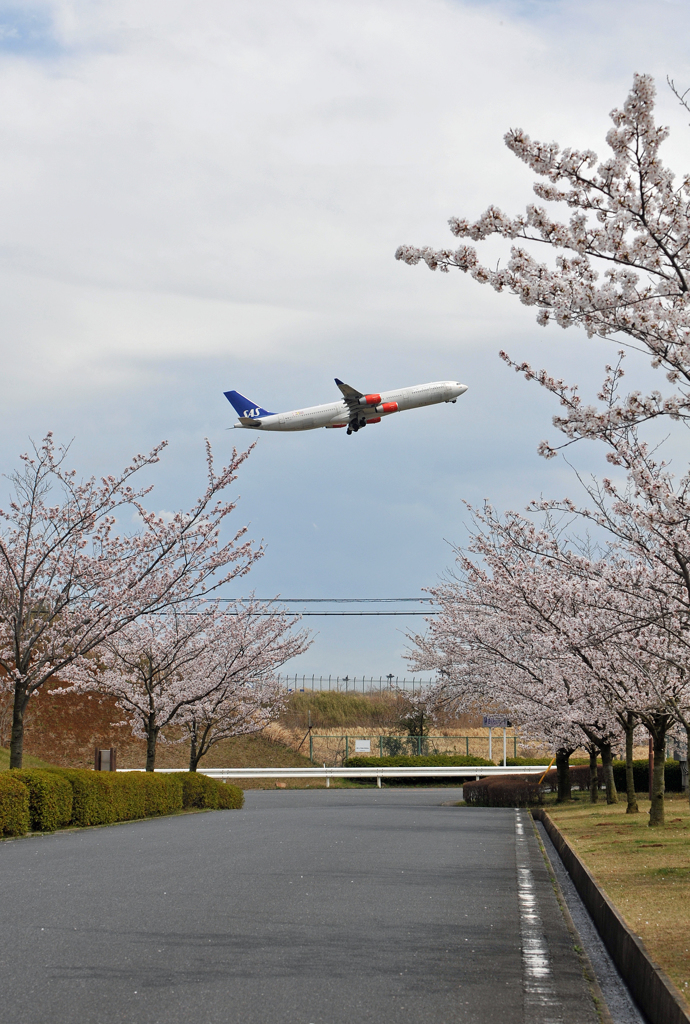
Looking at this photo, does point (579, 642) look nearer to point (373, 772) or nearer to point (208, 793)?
point (208, 793)

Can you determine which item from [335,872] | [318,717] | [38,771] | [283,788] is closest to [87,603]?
[38,771]

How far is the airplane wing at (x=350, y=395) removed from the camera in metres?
38.3

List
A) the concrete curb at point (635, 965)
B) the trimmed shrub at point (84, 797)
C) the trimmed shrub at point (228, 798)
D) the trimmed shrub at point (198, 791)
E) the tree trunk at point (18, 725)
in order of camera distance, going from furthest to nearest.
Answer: the trimmed shrub at point (228, 798), the trimmed shrub at point (198, 791), the tree trunk at point (18, 725), the trimmed shrub at point (84, 797), the concrete curb at point (635, 965)

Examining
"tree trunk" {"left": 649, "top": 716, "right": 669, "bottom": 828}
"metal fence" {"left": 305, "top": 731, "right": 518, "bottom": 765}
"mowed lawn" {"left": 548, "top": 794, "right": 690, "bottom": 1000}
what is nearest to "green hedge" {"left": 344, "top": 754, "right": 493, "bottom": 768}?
"metal fence" {"left": 305, "top": 731, "right": 518, "bottom": 765}

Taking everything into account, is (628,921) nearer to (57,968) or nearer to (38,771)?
(57,968)

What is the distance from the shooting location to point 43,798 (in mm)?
16234

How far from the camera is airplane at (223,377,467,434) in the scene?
1560 inches

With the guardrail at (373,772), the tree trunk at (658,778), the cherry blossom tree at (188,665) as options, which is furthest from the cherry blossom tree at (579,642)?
the guardrail at (373,772)

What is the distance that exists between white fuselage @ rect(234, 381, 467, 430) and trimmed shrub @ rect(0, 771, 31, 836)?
26913mm

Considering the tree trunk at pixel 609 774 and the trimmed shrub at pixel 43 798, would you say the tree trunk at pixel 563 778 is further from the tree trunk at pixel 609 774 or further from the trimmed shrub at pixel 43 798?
the trimmed shrub at pixel 43 798

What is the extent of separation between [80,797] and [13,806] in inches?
93.8

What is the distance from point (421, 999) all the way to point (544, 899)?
435 cm

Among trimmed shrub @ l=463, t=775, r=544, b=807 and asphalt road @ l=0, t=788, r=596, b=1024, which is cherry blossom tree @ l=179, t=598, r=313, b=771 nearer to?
trimmed shrub @ l=463, t=775, r=544, b=807

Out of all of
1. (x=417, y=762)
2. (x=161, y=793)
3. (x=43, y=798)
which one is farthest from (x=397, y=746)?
(x=43, y=798)
